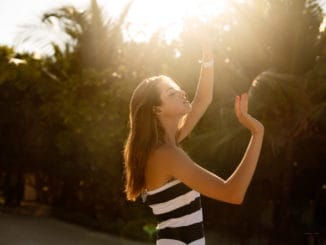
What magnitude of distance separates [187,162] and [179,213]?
0.88 ft

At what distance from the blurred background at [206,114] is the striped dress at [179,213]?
7236 mm

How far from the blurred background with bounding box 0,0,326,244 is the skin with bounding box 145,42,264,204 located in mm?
7249

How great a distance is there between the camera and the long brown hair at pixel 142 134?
293 cm

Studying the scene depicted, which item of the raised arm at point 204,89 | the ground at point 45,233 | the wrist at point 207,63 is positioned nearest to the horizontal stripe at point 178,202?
the raised arm at point 204,89

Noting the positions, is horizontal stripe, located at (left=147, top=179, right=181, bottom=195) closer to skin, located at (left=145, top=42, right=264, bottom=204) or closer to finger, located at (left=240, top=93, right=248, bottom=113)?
skin, located at (left=145, top=42, right=264, bottom=204)

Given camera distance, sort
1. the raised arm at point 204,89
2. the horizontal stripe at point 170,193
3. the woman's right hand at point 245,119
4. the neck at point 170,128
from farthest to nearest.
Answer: the raised arm at point 204,89
the neck at point 170,128
the horizontal stripe at point 170,193
the woman's right hand at point 245,119

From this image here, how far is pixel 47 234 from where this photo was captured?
19688mm

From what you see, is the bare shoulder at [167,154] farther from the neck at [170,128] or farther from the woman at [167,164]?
the neck at [170,128]

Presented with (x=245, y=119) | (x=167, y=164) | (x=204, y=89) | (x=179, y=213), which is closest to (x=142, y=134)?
(x=167, y=164)

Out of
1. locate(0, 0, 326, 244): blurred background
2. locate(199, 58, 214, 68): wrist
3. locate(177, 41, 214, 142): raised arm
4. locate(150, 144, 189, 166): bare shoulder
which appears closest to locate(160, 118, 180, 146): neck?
locate(150, 144, 189, 166): bare shoulder

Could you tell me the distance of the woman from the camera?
271 cm

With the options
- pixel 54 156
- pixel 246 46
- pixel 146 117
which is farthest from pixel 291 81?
pixel 54 156

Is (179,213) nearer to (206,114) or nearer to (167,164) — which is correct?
(167,164)

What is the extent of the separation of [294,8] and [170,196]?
43.4ft
